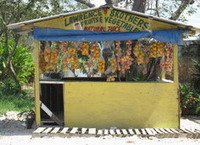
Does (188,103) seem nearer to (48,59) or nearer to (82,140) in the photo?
(48,59)

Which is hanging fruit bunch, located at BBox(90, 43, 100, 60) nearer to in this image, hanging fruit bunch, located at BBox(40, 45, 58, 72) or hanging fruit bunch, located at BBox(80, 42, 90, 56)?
hanging fruit bunch, located at BBox(80, 42, 90, 56)

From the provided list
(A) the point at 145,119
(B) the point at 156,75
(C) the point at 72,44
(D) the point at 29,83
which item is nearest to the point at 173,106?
(A) the point at 145,119

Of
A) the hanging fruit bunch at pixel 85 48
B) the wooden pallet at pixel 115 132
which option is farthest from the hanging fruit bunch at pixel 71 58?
the wooden pallet at pixel 115 132

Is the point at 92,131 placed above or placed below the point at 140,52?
below

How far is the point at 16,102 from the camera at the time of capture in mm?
17266

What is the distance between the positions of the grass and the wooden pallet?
4.22 meters

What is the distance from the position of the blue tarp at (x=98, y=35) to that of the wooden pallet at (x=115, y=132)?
6.53 ft

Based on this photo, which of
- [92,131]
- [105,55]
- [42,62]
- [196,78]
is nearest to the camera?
[92,131]

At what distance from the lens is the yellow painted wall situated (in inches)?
452

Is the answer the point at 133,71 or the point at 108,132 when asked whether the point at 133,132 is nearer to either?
the point at 108,132

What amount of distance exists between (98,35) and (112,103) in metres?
1.55

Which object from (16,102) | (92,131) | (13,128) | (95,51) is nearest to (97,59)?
(95,51)

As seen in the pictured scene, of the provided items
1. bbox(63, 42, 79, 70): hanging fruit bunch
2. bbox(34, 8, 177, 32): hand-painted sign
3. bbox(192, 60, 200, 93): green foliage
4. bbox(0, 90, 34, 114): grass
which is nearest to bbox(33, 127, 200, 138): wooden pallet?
bbox(63, 42, 79, 70): hanging fruit bunch

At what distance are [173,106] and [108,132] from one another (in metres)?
1.73
